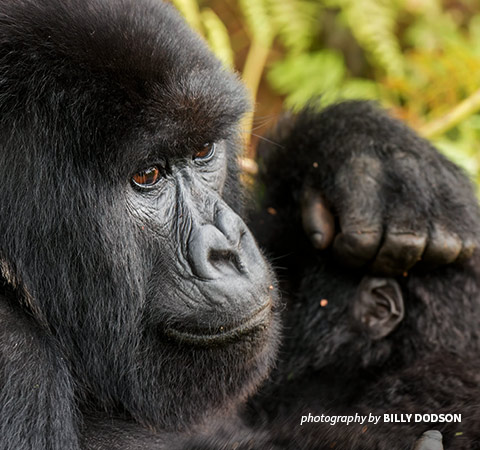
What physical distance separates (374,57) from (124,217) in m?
3.90

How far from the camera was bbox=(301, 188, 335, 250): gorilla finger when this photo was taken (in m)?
2.92

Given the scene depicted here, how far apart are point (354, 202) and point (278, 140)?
0.69 meters

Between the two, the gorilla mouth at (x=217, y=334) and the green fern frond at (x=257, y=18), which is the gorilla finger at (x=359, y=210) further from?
the green fern frond at (x=257, y=18)

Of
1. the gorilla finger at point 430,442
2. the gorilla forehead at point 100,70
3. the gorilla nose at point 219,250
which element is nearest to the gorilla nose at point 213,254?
the gorilla nose at point 219,250

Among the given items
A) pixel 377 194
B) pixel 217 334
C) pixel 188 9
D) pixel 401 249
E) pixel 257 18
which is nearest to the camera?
pixel 217 334

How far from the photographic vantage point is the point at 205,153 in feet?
7.73

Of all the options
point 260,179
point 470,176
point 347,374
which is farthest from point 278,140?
point 347,374

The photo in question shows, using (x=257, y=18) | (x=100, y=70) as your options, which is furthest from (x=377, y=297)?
(x=257, y=18)

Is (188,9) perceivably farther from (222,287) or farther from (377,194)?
(222,287)

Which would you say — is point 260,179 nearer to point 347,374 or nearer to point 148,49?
point 347,374

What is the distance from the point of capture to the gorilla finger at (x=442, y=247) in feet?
9.11

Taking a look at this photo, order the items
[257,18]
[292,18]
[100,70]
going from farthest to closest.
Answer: [292,18], [257,18], [100,70]

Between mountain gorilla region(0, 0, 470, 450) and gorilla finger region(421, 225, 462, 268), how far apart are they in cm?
88

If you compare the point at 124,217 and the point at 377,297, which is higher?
the point at 124,217
